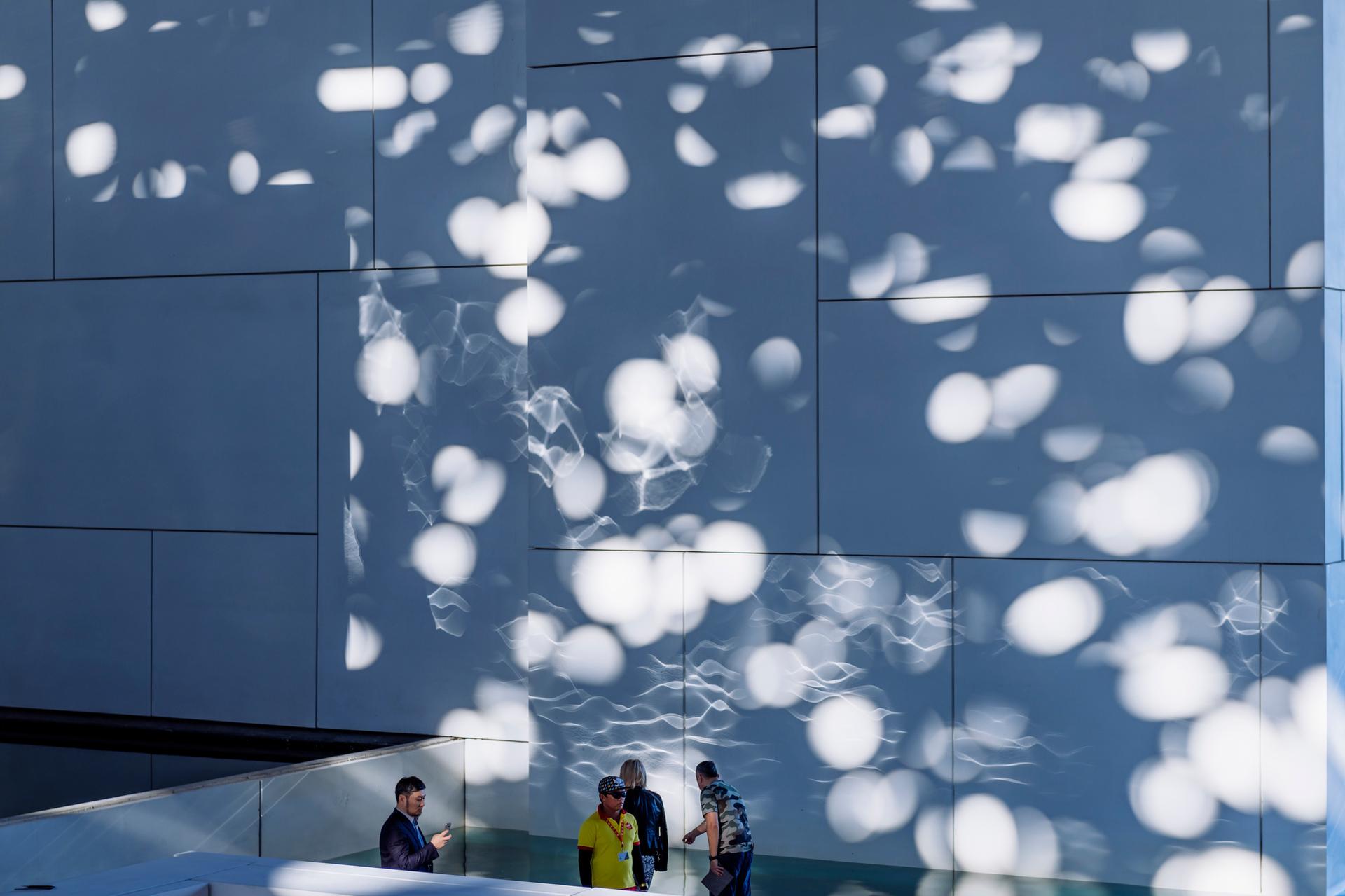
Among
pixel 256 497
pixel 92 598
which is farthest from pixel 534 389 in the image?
Answer: pixel 92 598

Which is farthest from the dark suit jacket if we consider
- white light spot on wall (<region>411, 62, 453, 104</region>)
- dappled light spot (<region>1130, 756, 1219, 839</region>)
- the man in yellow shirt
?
white light spot on wall (<region>411, 62, 453, 104</region>)

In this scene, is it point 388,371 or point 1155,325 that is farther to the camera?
point 388,371

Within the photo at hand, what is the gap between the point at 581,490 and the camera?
977 cm

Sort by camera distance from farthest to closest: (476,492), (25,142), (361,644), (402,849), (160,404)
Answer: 1. (25,142)
2. (160,404)
3. (361,644)
4. (476,492)
5. (402,849)

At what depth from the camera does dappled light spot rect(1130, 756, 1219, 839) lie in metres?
8.39

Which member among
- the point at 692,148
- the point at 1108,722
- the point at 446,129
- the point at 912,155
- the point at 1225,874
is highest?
the point at 446,129

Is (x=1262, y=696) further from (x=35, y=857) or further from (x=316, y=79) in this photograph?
(x=316, y=79)

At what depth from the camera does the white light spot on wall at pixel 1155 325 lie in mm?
8492

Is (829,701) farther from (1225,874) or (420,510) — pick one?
(420,510)

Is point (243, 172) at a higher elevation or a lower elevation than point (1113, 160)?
higher

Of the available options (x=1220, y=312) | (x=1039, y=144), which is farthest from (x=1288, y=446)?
(x=1039, y=144)

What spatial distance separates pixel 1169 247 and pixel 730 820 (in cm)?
408

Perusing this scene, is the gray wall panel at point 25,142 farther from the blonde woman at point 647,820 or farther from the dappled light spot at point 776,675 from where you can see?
the blonde woman at point 647,820

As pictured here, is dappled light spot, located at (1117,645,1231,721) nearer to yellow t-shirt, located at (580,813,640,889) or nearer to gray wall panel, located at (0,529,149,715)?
yellow t-shirt, located at (580,813,640,889)
